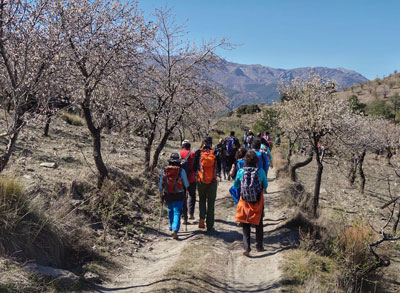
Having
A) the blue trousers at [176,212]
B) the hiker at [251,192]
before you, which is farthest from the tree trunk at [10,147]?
the hiker at [251,192]

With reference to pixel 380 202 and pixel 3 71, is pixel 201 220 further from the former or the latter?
pixel 380 202

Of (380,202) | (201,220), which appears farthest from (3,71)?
(380,202)

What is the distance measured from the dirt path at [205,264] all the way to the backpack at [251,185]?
4.36 ft

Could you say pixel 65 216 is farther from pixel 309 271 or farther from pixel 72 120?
pixel 72 120

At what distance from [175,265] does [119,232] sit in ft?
7.55

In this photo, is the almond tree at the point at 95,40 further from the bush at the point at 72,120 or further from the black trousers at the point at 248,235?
the bush at the point at 72,120

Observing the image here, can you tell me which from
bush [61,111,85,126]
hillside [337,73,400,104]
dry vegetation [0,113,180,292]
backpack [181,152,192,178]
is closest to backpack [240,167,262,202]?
backpack [181,152,192,178]

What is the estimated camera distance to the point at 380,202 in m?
20.7

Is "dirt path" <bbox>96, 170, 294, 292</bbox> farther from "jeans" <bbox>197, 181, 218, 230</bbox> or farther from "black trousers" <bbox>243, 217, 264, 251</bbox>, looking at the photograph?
"jeans" <bbox>197, 181, 218, 230</bbox>

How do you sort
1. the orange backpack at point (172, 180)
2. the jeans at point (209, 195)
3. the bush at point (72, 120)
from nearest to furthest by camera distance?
1. the orange backpack at point (172, 180)
2. the jeans at point (209, 195)
3. the bush at point (72, 120)

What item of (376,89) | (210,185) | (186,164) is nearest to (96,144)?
(186,164)

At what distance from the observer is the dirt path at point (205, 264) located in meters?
5.74

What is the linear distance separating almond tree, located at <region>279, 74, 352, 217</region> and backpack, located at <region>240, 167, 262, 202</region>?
20.3 ft

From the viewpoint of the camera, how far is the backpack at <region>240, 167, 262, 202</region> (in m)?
6.85
